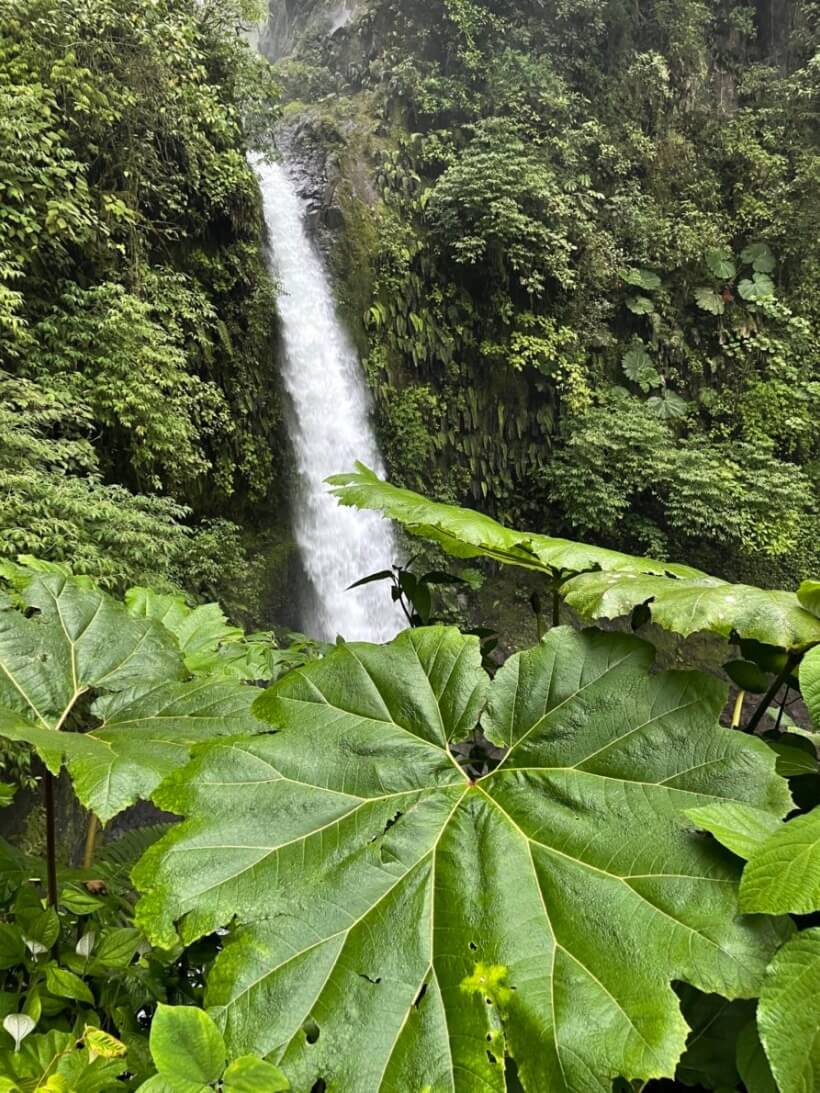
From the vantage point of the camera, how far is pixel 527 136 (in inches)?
354

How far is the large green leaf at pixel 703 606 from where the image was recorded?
2.03 feet

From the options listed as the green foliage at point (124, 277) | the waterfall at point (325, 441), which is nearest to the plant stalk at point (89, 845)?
the green foliage at point (124, 277)

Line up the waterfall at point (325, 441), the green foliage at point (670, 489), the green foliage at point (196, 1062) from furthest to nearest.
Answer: the green foliage at point (670, 489), the waterfall at point (325, 441), the green foliage at point (196, 1062)

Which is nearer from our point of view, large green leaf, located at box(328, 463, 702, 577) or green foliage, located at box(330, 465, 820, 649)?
green foliage, located at box(330, 465, 820, 649)

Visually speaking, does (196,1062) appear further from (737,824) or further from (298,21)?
(298,21)

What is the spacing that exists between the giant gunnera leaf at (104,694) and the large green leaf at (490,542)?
34 centimetres

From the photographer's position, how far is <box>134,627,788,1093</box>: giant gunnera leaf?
0.44m

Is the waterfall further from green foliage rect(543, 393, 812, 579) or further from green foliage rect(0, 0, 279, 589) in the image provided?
green foliage rect(543, 393, 812, 579)

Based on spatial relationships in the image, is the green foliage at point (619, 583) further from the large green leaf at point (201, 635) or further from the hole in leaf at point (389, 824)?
the large green leaf at point (201, 635)

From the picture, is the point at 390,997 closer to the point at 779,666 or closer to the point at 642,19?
the point at 779,666

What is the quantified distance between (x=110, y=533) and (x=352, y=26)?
11131 millimetres

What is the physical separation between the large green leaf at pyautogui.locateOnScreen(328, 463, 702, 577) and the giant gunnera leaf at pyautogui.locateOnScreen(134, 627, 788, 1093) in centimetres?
15

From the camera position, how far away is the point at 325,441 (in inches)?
288

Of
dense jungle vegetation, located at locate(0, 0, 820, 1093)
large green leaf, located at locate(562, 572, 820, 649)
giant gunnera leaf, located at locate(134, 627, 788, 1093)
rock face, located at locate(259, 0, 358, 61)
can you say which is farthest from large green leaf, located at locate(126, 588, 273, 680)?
rock face, located at locate(259, 0, 358, 61)
